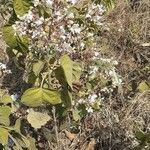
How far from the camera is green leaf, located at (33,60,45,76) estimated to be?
6.37 ft

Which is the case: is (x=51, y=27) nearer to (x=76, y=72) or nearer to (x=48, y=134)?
(x=76, y=72)

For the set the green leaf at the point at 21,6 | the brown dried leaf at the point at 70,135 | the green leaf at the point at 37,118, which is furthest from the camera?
the brown dried leaf at the point at 70,135

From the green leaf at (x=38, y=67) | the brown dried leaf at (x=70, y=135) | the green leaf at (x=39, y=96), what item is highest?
A: the green leaf at (x=38, y=67)

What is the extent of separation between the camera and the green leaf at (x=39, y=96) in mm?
1887

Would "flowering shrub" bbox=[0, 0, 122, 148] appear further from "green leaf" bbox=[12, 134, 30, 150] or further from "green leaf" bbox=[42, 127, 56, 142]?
"green leaf" bbox=[42, 127, 56, 142]

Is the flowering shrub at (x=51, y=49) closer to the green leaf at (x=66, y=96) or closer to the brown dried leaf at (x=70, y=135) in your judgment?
the green leaf at (x=66, y=96)

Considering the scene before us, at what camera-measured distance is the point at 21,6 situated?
5.94ft

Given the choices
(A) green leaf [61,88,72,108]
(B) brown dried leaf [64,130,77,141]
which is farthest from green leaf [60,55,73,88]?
(B) brown dried leaf [64,130,77,141]

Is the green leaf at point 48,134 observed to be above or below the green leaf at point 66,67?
below

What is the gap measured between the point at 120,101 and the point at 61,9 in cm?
124

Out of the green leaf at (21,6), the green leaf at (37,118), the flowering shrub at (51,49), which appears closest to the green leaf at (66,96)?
the flowering shrub at (51,49)

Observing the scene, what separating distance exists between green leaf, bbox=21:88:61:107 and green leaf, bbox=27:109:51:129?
0.97 ft

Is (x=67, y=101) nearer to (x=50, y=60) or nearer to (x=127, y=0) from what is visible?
(x=50, y=60)

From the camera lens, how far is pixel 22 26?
Result: 1.99m
